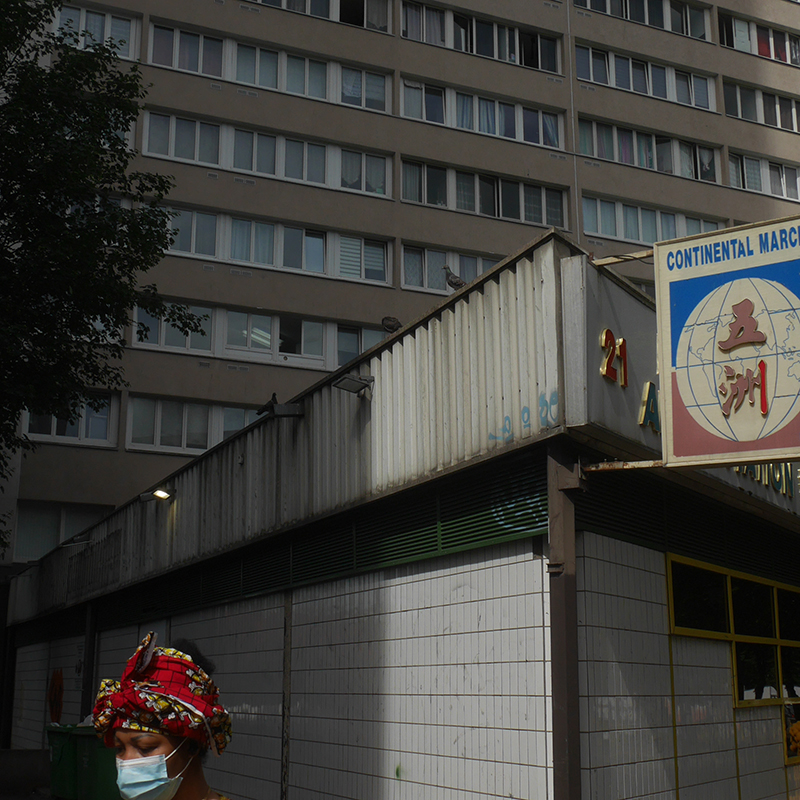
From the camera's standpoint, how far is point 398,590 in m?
9.88

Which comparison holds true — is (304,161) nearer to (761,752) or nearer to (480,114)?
(480,114)

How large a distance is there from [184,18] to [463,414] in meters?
24.0

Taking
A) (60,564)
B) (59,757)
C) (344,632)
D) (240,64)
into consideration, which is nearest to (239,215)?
(240,64)

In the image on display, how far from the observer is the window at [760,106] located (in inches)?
1405

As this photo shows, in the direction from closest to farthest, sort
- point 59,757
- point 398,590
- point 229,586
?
point 398,590 → point 229,586 → point 59,757

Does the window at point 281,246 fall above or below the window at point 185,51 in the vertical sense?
below

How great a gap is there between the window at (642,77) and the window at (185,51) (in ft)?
38.5

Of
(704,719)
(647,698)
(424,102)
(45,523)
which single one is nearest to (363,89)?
(424,102)

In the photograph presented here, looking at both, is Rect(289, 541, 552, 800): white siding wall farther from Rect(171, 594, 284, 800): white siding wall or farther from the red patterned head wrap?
the red patterned head wrap

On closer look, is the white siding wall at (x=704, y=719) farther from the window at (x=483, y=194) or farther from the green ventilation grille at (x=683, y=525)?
the window at (x=483, y=194)

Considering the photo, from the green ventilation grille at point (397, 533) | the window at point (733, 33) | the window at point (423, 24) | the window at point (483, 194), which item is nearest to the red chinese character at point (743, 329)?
the green ventilation grille at point (397, 533)

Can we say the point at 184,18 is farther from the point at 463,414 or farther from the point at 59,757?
the point at 463,414

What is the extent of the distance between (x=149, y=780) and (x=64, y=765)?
42.8 feet

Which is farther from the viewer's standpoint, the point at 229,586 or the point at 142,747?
the point at 229,586
